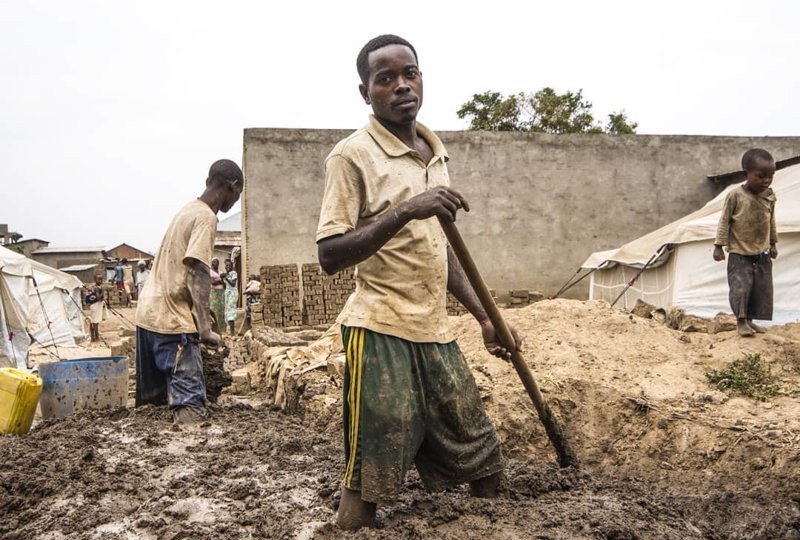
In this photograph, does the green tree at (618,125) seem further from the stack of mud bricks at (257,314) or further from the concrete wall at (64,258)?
the concrete wall at (64,258)

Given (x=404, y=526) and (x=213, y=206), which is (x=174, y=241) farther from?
Result: (x=404, y=526)

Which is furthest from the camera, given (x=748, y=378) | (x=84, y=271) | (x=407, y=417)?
(x=84, y=271)

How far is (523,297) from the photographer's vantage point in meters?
14.1

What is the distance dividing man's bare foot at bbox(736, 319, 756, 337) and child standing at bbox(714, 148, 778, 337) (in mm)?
54

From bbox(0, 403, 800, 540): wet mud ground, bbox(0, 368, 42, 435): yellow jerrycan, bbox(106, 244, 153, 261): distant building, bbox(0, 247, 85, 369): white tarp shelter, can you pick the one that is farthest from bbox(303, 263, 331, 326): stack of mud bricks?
bbox(106, 244, 153, 261): distant building

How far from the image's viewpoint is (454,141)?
14875 millimetres

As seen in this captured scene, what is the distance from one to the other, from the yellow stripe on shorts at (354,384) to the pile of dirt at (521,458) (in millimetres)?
229

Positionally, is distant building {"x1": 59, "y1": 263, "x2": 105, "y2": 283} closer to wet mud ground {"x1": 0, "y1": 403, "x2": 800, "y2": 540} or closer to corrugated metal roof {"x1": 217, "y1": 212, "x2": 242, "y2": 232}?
corrugated metal roof {"x1": 217, "y1": 212, "x2": 242, "y2": 232}

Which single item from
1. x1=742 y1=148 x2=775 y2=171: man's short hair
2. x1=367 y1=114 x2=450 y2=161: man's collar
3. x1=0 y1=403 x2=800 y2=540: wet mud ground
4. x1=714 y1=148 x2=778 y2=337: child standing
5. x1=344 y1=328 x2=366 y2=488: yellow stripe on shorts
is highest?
x1=742 y1=148 x2=775 y2=171: man's short hair

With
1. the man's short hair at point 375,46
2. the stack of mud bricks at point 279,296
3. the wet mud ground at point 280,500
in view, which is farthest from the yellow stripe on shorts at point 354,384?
the stack of mud bricks at point 279,296

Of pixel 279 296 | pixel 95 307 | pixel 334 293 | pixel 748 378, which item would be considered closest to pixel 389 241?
pixel 748 378

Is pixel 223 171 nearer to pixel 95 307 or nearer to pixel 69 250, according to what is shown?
pixel 95 307

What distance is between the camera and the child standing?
5414 mm

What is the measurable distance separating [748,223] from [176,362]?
4.51 meters
